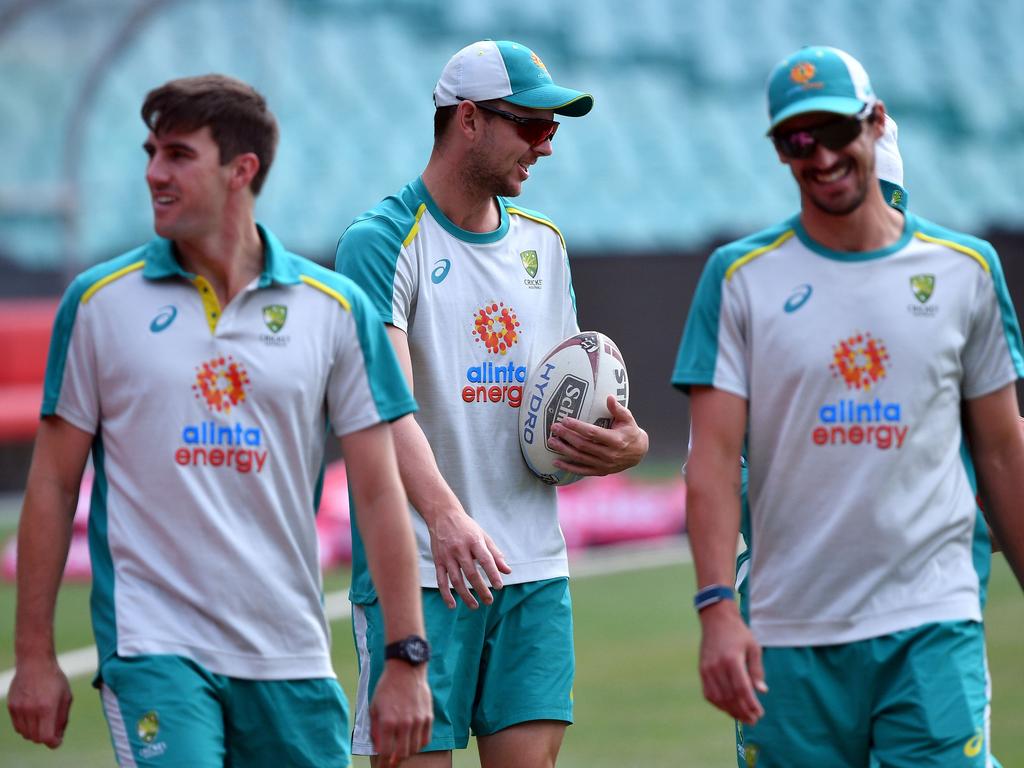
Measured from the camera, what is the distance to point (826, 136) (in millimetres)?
4543

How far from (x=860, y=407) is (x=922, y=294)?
348 millimetres

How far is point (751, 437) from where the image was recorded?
4.71 m

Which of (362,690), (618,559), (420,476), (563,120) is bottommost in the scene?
(618,559)

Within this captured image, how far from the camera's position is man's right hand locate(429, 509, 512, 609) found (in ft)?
17.7

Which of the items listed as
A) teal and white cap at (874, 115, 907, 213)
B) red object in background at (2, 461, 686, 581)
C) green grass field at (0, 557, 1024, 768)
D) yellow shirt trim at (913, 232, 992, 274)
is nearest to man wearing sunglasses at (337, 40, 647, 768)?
teal and white cap at (874, 115, 907, 213)

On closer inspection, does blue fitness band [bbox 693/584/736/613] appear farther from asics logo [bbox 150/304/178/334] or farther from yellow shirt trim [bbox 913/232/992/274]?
asics logo [bbox 150/304/178/334]

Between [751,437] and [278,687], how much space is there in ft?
4.62

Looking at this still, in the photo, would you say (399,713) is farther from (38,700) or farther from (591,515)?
(591,515)

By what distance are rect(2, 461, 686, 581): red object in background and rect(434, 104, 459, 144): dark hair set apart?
9460 millimetres

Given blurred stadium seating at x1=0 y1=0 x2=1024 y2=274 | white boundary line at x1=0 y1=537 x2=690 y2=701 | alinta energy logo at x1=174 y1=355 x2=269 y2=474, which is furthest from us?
blurred stadium seating at x1=0 y1=0 x2=1024 y2=274

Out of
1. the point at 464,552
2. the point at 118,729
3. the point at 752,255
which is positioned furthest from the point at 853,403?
the point at 118,729

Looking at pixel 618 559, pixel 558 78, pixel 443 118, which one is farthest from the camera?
pixel 558 78

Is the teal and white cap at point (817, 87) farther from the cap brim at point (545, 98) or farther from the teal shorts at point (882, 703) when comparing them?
the teal shorts at point (882, 703)

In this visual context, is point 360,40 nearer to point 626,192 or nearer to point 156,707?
point 626,192
